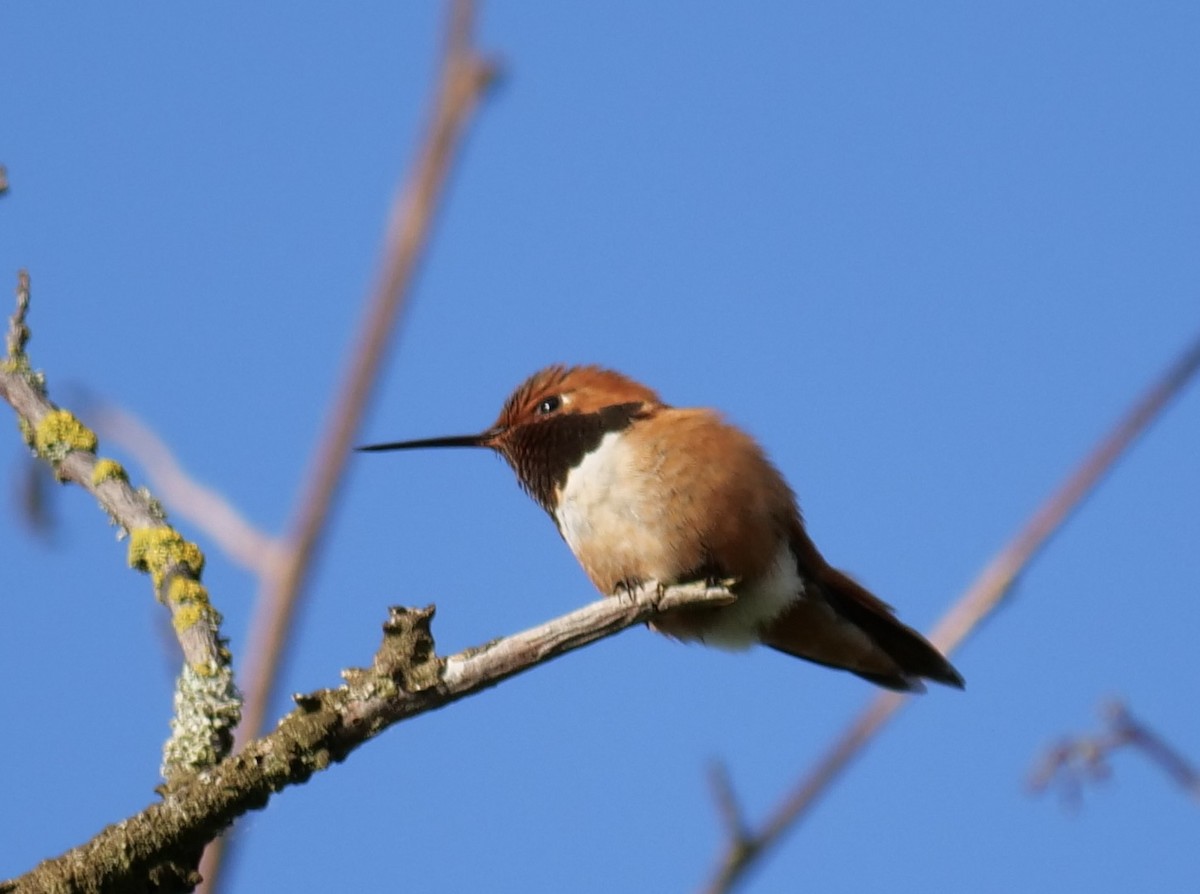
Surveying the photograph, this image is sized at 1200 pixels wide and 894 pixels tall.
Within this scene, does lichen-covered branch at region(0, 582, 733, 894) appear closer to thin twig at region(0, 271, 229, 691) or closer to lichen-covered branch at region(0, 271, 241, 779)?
lichen-covered branch at region(0, 271, 241, 779)

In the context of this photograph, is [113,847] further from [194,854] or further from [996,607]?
[996,607]

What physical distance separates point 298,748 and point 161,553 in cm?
49

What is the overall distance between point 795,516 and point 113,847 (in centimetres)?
311

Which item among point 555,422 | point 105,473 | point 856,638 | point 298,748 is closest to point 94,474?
point 105,473

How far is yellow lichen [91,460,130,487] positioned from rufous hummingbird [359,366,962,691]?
2032 mm

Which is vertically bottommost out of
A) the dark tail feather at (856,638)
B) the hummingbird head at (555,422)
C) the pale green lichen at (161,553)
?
the dark tail feather at (856,638)

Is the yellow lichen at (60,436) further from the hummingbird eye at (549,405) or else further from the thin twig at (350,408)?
the hummingbird eye at (549,405)

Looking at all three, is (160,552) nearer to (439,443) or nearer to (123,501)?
(123,501)

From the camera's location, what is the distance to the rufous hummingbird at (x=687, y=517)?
4645 mm

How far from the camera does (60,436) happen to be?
2900 millimetres

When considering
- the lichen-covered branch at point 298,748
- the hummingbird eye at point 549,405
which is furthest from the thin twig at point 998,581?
the hummingbird eye at point 549,405

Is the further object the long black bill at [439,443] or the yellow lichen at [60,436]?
the long black bill at [439,443]

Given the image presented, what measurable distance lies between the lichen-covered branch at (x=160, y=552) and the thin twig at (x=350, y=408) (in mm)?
80

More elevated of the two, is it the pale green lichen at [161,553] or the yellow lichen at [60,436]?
the yellow lichen at [60,436]
